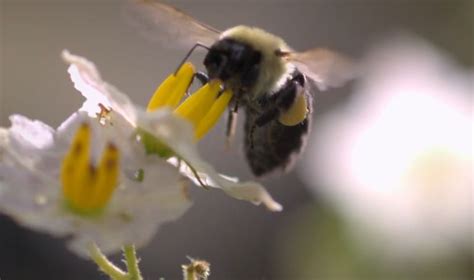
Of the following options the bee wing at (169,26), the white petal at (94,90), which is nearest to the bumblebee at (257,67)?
the bee wing at (169,26)

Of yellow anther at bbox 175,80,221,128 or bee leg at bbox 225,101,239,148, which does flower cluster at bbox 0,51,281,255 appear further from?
bee leg at bbox 225,101,239,148

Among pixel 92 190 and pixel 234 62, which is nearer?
pixel 92 190

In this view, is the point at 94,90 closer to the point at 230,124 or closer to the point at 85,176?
the point at 85,176

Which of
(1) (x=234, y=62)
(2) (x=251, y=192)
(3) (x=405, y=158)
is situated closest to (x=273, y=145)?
(1) (x=234, y=62)

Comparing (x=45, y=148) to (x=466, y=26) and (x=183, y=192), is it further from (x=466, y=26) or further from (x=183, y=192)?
(x=466, y=26)

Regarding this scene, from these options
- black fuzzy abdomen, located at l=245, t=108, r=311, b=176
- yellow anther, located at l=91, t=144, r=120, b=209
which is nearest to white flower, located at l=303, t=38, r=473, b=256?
black fuzzy abdomen, located at l=245, t=108, r=311, b=176

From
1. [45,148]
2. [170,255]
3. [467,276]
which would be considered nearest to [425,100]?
[467,276]
